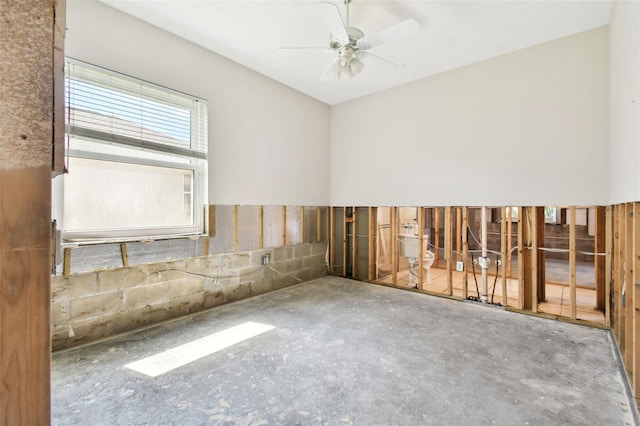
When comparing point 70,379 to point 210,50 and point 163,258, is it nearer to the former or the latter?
point 163,258

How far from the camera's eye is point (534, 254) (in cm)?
341

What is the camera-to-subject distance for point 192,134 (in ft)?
10.9

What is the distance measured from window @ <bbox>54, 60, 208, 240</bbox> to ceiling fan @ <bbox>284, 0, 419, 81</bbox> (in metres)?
1.65

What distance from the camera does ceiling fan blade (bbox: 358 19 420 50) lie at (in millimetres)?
2385

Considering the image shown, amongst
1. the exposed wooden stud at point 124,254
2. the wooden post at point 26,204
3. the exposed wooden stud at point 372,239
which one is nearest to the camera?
the wooden post at point 26,204

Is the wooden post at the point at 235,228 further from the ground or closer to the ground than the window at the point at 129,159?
closer to the ground

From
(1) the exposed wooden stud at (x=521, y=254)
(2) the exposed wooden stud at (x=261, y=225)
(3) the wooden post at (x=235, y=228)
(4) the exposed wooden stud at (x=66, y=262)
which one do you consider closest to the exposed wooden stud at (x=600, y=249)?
(1) the exposed wooden stud at (x=521, y=254)

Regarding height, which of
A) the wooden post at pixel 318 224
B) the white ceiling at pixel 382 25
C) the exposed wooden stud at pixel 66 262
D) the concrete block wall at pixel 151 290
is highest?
the white ceiling at pixel 382 25

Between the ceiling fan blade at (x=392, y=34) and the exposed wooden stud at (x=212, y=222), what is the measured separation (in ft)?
7.71

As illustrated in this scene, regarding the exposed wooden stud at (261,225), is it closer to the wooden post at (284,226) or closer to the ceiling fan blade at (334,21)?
the wooden post at (284,226)

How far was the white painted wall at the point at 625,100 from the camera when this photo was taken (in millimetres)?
1709

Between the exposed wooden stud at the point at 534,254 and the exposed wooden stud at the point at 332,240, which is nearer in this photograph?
the exposed wooden stud at the point at 534,254

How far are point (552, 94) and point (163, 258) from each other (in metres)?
4.54

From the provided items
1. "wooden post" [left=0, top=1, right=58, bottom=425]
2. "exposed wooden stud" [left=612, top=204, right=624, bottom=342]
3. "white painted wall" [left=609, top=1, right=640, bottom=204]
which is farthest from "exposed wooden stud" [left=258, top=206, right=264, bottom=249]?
"exposed wooden stud" [left=612, top=204, right=624, bottom=342]
